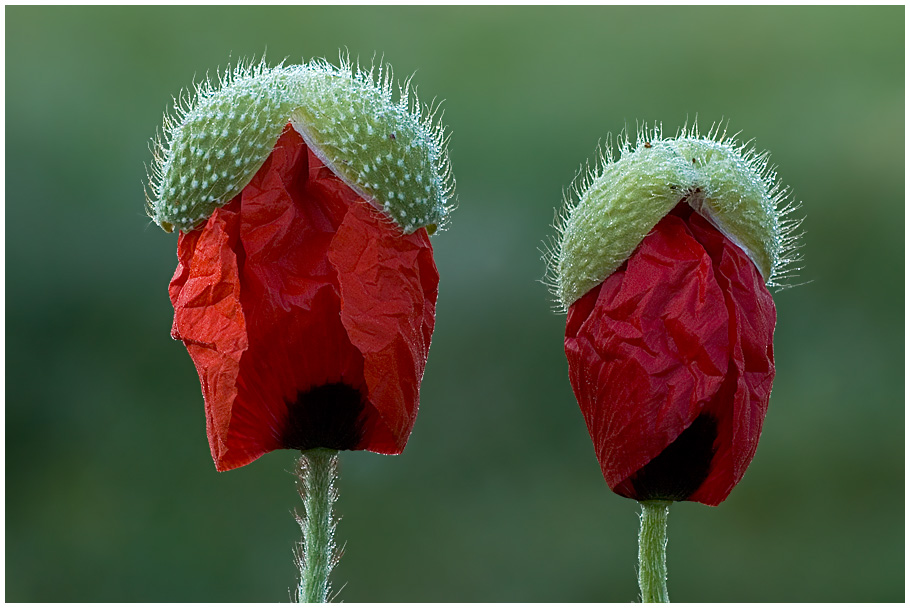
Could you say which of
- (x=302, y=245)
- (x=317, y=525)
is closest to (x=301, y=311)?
(x=302, y=245)

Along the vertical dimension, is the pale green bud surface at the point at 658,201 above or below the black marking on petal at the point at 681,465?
above

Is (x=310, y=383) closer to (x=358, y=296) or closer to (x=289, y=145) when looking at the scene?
(x=358, y=296)

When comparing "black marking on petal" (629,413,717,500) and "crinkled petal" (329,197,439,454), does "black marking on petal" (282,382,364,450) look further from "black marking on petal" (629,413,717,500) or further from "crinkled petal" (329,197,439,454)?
"black marking on petal" (629,413,717,500)

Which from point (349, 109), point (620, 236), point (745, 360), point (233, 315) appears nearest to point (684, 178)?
point (620, 236)

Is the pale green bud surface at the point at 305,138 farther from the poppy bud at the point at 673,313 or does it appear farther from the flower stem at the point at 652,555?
the flower stem at the point at 652,555

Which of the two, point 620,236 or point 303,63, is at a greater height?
point 303,63

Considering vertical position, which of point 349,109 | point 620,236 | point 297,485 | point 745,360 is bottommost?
point 297,485

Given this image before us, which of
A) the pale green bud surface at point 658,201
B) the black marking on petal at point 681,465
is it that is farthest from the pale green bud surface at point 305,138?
the black marking on petal at point 681,465
